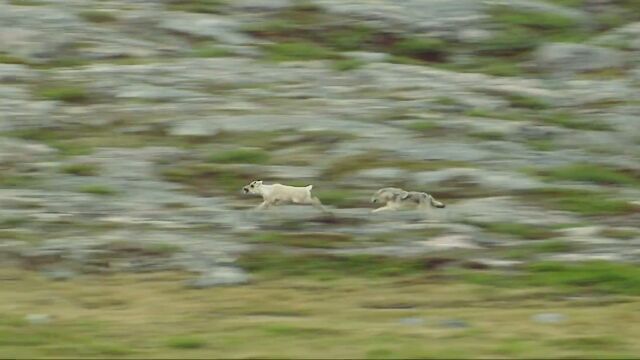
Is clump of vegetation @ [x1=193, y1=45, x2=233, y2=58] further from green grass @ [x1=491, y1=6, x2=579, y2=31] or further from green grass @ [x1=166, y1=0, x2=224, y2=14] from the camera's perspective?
green grass @ [x1=491, y1=6, x2=579, y2=31]

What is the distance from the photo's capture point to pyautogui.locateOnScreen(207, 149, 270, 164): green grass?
20469 millimetres

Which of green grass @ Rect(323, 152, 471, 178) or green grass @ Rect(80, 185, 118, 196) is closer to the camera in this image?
green grass @ Rect(80, 185, 118, 196)

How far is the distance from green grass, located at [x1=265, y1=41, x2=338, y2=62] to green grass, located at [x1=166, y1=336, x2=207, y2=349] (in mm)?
12568

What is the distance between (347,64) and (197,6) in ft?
12.8

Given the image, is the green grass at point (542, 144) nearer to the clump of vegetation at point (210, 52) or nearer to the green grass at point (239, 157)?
the green grass at point (239, 157)

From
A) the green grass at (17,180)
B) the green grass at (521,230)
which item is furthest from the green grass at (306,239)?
the green grass at (17,180)

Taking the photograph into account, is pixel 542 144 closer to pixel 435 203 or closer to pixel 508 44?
pixel 435 203

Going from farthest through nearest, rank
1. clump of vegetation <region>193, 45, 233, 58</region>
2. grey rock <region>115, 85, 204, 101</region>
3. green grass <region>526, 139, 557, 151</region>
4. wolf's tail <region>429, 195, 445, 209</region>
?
clump of vegetation <region>193, 45, 233, 58</region> < grey rock <region>115, 85, 204, 101</region> < green grass <region>526, 139, 557, 151</region> < wolf's tail <region>429, 195, 445, 209</region>

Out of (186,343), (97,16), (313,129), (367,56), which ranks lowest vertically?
(367,56)

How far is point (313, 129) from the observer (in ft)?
70.9

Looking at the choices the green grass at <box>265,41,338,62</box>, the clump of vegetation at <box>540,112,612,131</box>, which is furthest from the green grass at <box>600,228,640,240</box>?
the green grass at <box>265,41,338,62</box>

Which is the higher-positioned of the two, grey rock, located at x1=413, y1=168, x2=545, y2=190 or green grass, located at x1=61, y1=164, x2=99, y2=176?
green grass, located at x1=61, y1=164, x2=99, y2=176

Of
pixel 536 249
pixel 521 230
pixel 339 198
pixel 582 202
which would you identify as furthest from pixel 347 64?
pixel 536 249

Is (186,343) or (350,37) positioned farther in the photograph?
(350,37)
